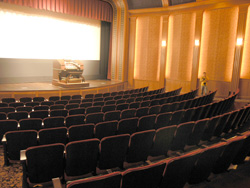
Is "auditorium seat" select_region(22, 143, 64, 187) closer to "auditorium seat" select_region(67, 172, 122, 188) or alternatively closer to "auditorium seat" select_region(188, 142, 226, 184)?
"auditorium seat" select_region(67, 172, 122, 188)

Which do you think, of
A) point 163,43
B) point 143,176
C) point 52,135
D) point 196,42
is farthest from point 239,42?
point 143,176

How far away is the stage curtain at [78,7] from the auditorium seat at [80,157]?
8.60 m

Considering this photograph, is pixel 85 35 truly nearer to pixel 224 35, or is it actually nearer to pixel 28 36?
pixel 28 36

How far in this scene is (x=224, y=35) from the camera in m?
9.19

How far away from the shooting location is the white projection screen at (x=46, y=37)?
927 centimetres

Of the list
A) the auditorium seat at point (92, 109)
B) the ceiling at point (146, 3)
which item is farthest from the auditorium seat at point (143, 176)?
the ceiling at point (146, 3)

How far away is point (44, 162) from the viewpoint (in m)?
2.24

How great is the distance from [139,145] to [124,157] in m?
0.24

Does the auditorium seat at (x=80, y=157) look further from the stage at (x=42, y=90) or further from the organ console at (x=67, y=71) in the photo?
the organ console at (x=67, y=71)

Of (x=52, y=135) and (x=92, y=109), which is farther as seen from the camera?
(x=92, y=109)

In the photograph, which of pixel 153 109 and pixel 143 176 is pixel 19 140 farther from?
pixel 153 109

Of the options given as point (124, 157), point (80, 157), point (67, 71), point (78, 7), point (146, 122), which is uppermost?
A: point (78, 7)

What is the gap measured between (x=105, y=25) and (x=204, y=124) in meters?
10.4

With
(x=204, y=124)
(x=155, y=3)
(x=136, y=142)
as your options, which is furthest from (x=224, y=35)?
(x=136, y=142)
